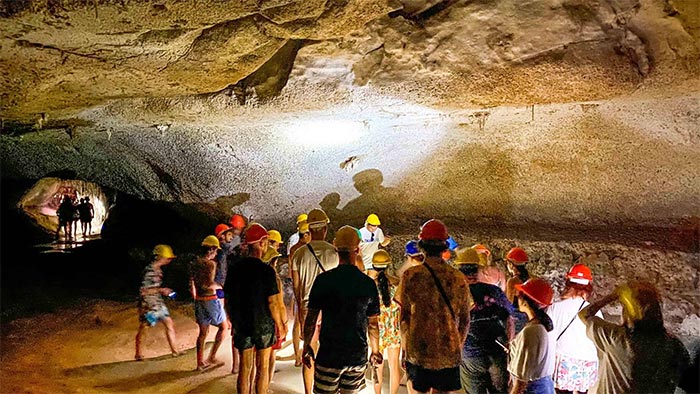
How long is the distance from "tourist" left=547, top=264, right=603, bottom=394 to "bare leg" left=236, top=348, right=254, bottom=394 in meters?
2.67

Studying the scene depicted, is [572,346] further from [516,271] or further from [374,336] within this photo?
[374,336]

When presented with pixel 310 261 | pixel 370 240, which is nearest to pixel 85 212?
pixel 370 240

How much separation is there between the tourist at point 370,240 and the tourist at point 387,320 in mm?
1889

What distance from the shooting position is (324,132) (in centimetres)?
811

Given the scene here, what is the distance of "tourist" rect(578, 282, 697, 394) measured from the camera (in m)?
3.14

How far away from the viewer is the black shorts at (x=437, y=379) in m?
3.61

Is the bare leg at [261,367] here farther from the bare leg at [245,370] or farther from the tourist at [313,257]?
the tourist at [313,257]

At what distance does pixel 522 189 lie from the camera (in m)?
8.59

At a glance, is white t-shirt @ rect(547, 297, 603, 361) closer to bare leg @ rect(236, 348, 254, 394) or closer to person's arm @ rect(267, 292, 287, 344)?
person's arm @ rect(267, 292, 287, 344)

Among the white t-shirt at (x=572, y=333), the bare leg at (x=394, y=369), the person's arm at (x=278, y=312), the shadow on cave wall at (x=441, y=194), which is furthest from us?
the shadow on cave wall at (x=441, y=194)

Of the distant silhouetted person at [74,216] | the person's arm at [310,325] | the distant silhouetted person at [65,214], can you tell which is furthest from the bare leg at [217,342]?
the distant silhouetted person at [74,216]

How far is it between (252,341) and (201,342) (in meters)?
1.70

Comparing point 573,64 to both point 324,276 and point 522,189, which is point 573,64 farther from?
point 522,189

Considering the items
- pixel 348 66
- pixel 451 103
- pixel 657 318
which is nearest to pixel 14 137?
pixel 348 66
